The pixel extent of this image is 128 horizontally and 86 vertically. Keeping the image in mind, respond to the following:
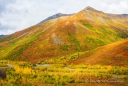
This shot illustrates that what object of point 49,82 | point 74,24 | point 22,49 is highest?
point 74,24

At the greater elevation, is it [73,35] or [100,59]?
[73,35]

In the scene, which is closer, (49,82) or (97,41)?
(49,82)

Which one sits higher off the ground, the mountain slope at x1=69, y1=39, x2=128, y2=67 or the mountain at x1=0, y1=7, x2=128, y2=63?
the mountain at x1=0, y1=7, x2=128, y2=63

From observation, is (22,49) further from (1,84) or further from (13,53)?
(1,84)

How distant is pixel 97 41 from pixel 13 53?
49209 millimetres

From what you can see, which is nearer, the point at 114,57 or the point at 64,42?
the point at 114,57

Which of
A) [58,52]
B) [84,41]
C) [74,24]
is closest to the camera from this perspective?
[58,52]

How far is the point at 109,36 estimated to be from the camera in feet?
429

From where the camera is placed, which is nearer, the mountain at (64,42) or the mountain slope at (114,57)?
the mountain slope at (114,57)

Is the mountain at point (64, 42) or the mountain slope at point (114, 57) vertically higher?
the mountain at point (64, 42)

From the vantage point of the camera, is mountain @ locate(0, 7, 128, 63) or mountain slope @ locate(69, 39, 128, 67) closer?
mountain slope @ locate(69, 39, 128, 67)

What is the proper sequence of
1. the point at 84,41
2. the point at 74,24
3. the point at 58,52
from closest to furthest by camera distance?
the point at 58,52
the point at 84,41
the point at 74,24

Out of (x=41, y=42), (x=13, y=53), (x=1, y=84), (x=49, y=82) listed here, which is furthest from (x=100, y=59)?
(x=13, y=53)

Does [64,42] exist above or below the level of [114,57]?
above
